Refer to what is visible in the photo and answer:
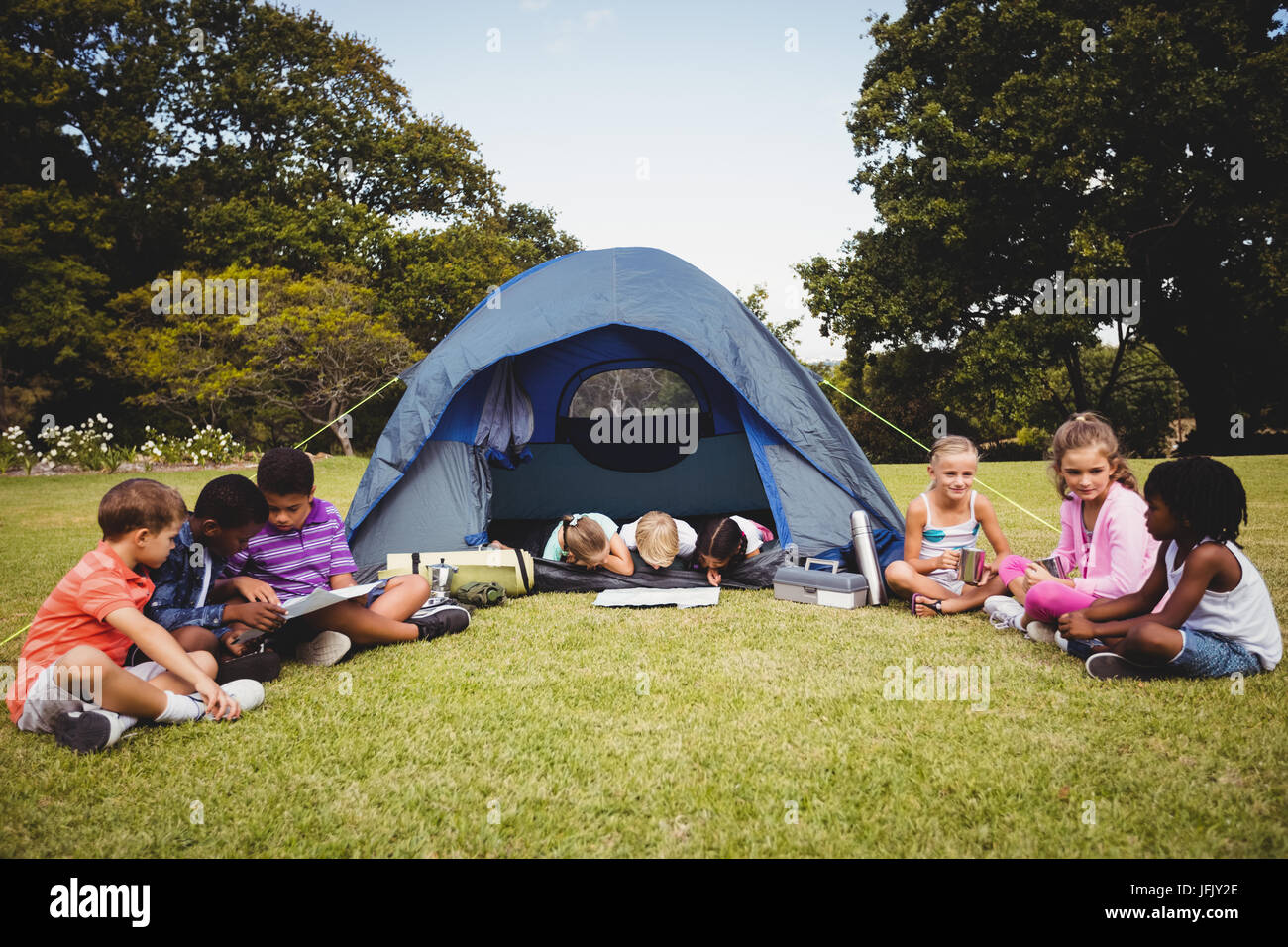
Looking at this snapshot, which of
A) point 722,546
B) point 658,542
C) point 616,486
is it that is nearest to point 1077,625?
point 722,546

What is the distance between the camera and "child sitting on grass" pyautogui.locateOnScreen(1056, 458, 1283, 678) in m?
2.54

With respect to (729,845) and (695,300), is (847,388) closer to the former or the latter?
(695,300)

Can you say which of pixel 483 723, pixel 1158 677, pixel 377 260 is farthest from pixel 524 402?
pixel 377 260

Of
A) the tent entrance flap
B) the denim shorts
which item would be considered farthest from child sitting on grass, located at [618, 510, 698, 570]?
the denim shorts

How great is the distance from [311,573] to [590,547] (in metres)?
1.56

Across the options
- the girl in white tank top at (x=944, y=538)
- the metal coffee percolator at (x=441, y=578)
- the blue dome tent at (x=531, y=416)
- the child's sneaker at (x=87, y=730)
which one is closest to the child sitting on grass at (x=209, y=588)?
the child's sneaker at (x=87, y=730)

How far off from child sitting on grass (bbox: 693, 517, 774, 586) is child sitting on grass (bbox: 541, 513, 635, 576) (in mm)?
427

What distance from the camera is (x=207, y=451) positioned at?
1362 centimetres

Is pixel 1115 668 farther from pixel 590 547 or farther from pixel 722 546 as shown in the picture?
pixel 590 547

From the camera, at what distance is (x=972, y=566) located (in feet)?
12.5

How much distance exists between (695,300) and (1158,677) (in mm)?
3003

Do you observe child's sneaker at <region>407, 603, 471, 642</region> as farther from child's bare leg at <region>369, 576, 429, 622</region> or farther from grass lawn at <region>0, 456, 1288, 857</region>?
grass lawn at <region>0, 456, 1288, 857</region>

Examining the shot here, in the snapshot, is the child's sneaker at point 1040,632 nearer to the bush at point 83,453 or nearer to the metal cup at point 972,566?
the metal cup at point 972,566
